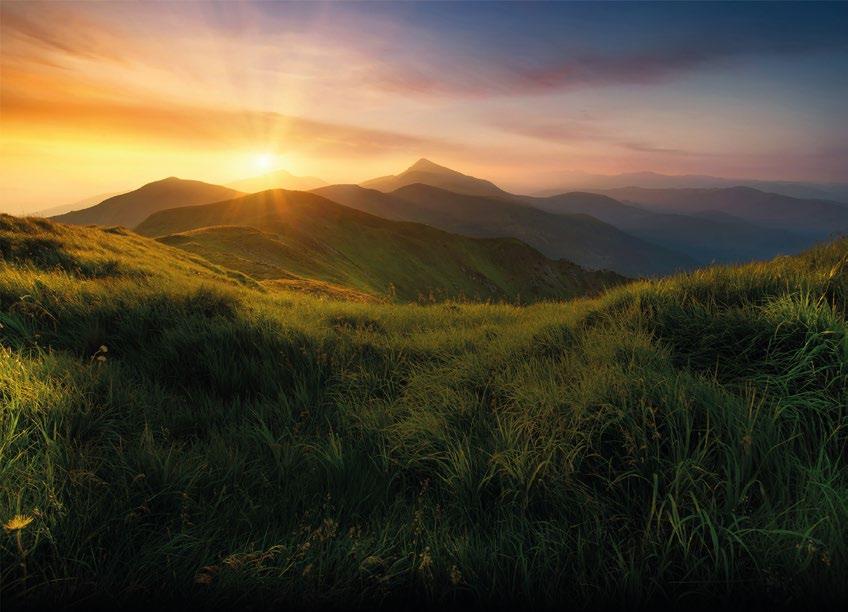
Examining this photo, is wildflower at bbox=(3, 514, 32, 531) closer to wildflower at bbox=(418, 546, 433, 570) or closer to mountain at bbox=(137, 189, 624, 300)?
wildflower at bbox=(418, 546, 433, 570)

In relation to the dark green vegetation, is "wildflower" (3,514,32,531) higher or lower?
higher

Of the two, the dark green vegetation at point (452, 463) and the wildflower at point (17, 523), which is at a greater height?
the wildflower at point (17, 523)

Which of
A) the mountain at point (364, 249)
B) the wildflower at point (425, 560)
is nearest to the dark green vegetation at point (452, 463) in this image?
the wildflower at point (425, 560)

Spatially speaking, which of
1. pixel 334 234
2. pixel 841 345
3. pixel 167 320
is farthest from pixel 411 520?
pixel 334 234

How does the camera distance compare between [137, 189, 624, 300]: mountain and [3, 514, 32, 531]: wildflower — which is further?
[137, 189, 624, 300]: mountain

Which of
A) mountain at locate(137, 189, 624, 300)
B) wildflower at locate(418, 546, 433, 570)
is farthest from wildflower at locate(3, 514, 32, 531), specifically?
mountain at locate(137, 189, 624, 300)

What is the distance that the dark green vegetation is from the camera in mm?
2223

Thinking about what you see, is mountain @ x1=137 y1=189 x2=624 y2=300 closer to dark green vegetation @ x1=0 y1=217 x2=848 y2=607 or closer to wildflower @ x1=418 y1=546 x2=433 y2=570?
dark green vegetation @ x1=0 y1=217 x2=848 y2=607

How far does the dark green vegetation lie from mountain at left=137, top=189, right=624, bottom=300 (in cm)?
3573

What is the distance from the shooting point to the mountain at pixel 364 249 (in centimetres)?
4541

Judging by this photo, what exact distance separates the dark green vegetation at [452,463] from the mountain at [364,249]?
35731mm

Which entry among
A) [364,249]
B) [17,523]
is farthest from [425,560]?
[364,249]

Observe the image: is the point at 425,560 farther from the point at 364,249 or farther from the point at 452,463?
the point at 364,249

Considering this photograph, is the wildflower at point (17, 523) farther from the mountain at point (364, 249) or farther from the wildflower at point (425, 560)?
the mountain at point (364, 249)
